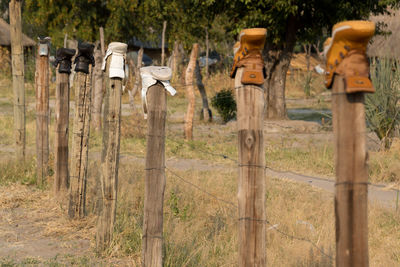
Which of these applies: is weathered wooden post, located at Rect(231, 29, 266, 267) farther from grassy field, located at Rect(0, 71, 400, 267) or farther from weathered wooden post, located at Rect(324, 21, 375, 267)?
grassy field, located at Rect(0, 71, 400, 267)

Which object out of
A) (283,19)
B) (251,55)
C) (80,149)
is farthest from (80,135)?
(283,19)

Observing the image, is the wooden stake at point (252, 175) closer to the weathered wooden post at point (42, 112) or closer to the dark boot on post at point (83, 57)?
the dark boot on post at point (83, 57)

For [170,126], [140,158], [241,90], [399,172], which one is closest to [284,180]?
[399,172]

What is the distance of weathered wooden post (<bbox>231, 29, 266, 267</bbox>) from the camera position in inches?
132

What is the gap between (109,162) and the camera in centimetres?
493

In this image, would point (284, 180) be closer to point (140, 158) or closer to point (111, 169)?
point (140, 158)

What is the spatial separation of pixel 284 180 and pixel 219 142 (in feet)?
13.7

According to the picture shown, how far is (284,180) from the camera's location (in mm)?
8164

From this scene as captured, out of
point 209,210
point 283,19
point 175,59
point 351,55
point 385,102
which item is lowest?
point 209,210

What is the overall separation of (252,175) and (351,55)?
998 mm

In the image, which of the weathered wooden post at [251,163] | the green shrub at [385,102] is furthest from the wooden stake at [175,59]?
the weathered wooden post at [251,163]

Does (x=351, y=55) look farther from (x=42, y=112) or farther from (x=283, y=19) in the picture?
(x=283, y=19)

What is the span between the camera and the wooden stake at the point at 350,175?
2.64m

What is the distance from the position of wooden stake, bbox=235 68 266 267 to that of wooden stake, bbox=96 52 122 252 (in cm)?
176
